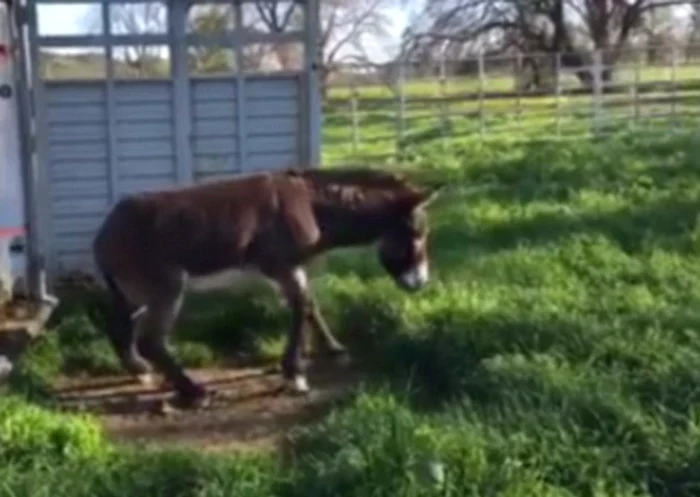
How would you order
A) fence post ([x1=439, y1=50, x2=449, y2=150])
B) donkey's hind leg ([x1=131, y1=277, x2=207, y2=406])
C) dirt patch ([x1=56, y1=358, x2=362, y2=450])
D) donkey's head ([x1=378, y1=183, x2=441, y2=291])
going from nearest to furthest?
dirt patch ([x1=56, y1=358, x2=362, y2=450]) < donkey's hind leg ([x1=131, y1=277, x2=207, y2=406]) < donkey's head ([x1=378, y1=183, x2=441, y2=291]) < fence post ([x1=439, y1=50, x2=449, y2=150])

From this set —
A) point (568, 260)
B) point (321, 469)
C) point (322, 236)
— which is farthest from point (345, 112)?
point (321, 469)

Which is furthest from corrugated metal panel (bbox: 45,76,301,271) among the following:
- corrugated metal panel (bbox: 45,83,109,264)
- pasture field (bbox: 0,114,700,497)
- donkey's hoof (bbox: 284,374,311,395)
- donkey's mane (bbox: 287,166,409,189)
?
donkey's hoof (bbox: 284,374,311,395)

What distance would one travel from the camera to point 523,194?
623 inches

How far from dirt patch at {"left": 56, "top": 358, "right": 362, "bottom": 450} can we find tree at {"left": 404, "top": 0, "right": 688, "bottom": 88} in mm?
34221

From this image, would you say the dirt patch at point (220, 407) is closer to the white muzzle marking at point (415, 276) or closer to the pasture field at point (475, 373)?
the pasture field at point (475, 373)

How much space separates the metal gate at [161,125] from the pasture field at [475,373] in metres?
0.92

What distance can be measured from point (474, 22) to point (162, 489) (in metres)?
39.7

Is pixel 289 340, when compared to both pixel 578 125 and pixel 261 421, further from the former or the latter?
pixel 578 125

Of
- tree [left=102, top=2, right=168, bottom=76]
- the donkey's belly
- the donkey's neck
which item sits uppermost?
tree [left=102, top=2, right=168, bottom=76]

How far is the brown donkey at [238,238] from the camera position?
9.32 m

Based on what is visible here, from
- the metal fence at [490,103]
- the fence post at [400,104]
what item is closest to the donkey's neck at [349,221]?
the metal fence at [490,103]

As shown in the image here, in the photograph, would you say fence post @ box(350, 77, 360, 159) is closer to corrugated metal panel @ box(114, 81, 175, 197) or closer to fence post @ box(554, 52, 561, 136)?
fence post @ box(554, 52, 561, 136)

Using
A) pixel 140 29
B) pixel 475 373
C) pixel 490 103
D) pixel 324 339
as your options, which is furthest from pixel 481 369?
pixel 490 103

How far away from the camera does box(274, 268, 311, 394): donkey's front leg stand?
30.9ft
